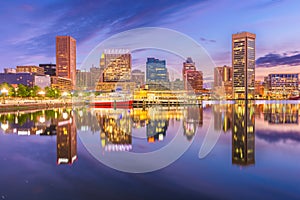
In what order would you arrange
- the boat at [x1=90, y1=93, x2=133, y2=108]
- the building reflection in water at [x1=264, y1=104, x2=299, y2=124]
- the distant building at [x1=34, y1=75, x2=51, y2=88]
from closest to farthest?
the building reflection in water at [x1=264, y1=104, x2=299, y2=124], the boat at [x1=90, y1=93, x2=133, y2=108], the distant building at [x1=34, y1=75, x2=51, y2=88]

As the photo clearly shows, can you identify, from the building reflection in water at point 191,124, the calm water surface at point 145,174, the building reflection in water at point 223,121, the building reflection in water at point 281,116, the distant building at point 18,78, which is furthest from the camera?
the distant building at point 18,78

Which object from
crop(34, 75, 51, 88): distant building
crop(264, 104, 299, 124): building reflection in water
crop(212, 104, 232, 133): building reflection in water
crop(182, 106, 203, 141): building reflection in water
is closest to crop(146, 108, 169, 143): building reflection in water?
crop(182, 106, 203, 141): building reflection in water

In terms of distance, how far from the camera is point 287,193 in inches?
331

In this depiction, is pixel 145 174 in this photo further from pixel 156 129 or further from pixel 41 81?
pixel 41 81

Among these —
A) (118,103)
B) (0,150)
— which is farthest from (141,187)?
(118,103)

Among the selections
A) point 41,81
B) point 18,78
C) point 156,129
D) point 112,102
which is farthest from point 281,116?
point 41,81

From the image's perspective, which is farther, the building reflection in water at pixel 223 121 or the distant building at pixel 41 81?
the distant building at pixel 41 81

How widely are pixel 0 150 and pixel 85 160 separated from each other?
5.10 m

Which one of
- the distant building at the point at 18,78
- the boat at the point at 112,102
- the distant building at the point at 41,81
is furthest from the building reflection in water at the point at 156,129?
the distant building at the point at 41,81

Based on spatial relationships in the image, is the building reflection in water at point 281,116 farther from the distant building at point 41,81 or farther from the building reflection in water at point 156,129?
the distant building at point 41,81

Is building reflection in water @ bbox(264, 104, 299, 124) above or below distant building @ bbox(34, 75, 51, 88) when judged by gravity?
below

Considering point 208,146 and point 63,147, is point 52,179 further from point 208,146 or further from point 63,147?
point 208,146

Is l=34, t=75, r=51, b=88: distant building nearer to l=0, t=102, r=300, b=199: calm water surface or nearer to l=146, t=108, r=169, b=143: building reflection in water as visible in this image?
l=146, t=108, r=169, b=143: building reflection in water

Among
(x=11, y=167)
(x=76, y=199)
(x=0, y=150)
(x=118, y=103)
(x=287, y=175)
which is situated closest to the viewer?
(x=76, y=199)
